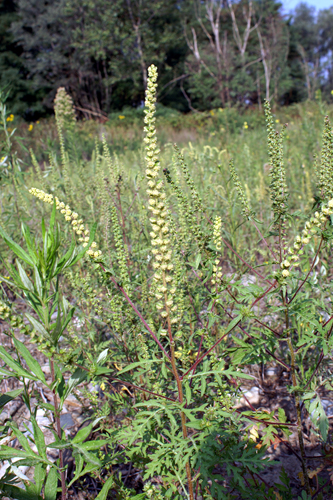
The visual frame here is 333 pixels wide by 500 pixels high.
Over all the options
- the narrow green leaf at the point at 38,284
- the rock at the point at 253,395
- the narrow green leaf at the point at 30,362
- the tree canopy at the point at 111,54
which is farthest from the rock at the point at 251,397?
the tree canopy at the point at 111,54

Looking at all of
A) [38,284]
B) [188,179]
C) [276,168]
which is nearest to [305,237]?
[276,168]

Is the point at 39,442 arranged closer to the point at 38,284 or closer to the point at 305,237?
the point at 38,284

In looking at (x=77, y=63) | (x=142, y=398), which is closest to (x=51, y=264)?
(x=142, y=398)

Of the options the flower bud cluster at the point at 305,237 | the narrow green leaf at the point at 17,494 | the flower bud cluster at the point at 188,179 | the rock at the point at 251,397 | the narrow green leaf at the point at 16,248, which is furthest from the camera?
the rock at the point at 251,397

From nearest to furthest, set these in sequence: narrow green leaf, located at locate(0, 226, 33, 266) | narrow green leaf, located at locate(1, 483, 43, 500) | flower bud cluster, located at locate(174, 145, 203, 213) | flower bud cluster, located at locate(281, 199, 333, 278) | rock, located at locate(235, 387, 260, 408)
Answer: narrow green leaf, located at locate(0, 226, 33, 266) < narrow green leaf, located at locate(1, 483, 43, 500) < flower bud cluster, located at locate(281, 199, 333, 278) < flower bud cluster, located at locate(174, 145, 203, 213) < rock, located at locate(235, 387, 260, 408)

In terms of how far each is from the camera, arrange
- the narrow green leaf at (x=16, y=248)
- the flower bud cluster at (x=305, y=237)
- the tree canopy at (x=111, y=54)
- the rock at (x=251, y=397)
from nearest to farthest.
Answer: the narrow green leaf at (x=16, y=248)
the flower bud cluster at (x=305, y=237)
the rock at (x=251, y=397)
the tree canopy at (x=111, y=54)

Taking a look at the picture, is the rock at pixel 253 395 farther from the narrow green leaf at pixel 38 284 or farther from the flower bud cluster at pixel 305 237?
the narrow green leaf at pixel 38 284

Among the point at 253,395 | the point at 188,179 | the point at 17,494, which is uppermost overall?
the point at 188,179

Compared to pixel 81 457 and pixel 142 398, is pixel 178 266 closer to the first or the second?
pixel 142 398

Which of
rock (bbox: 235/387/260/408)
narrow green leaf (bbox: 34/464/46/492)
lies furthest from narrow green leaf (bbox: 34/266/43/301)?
rock (bbox: 235/387/260/408)

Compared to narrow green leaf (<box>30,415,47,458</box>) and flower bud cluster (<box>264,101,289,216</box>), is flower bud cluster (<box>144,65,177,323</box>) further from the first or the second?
flower bud cluster (<box>264,101,289,216</box>)

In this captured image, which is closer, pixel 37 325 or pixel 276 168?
pixel 37 325

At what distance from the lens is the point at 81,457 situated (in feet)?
3.04

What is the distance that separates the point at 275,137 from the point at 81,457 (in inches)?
52.4
